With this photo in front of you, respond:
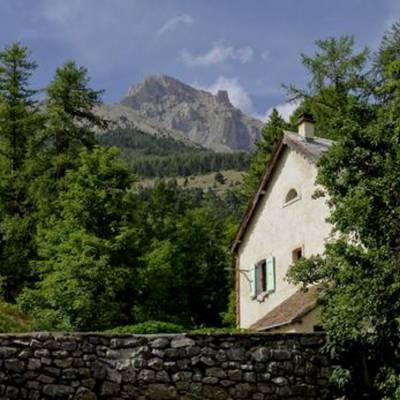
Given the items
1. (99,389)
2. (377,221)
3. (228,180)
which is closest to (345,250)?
(377,221)

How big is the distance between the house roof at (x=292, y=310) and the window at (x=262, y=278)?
2077mm

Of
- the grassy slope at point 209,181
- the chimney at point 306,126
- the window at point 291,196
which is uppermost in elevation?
the grassy slope at point 209,181

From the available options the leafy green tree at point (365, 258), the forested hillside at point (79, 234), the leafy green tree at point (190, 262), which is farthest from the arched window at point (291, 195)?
the leafy green tree at point (190, 262)

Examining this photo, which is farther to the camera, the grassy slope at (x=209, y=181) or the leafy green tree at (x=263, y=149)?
the grassy slope at (x=209, y=181)

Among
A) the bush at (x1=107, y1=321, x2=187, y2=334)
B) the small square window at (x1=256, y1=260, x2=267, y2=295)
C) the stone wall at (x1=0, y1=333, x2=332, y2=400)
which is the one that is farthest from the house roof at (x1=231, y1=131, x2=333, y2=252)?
the stone wall at (x1=0, y1=333, x2=332, y2=400)

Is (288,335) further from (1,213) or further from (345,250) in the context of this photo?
(1,213)

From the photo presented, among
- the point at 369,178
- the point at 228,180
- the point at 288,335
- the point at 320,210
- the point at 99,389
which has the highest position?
the point at 228,180

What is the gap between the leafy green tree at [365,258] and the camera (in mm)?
11320

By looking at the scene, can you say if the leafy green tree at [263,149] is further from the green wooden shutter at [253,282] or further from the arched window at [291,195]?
the arched window at [291,195]

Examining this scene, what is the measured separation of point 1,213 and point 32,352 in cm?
2362

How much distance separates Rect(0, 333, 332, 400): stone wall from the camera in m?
10.7

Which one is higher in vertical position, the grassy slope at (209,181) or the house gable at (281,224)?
the grassy slope at (209,181)

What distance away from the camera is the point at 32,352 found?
10.7 m

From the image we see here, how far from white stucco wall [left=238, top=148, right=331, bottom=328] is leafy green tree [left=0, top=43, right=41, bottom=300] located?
12.0 meters
